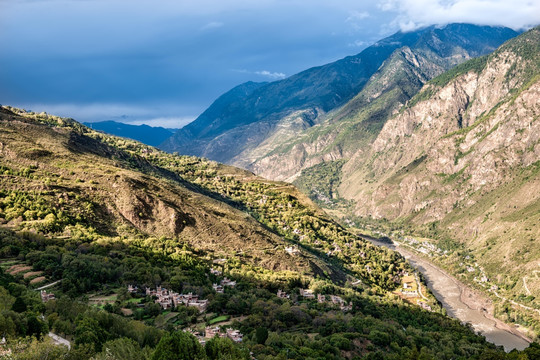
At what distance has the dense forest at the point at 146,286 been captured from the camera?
4069cm

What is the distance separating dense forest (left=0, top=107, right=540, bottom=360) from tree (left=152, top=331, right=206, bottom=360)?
11 cm

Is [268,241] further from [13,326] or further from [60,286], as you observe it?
[13,326]

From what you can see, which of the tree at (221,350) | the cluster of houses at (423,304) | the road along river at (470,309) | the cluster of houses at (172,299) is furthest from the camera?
the cluster of houses at (423,304)

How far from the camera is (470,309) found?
148m

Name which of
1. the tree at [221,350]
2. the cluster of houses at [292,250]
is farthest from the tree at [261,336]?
the cluster of houses at [292,250]

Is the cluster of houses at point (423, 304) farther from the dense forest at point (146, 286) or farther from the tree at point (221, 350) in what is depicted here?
the tree at point (221, 350)

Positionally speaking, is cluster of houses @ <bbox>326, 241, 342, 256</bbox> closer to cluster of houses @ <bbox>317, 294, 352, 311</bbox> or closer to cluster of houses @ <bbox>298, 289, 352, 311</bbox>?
cluster of houses @ <bbox>317, 294, 352, 311</bbox>

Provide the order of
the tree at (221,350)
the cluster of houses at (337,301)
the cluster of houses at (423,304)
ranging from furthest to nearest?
the cluster of houses at (423,304) → the cluster of houses at (337,301) → the tree at (221,350)

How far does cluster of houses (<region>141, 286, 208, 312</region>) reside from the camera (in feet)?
192

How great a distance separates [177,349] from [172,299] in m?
23.7

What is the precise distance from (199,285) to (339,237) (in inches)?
3450

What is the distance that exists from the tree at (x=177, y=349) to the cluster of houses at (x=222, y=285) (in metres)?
29.9

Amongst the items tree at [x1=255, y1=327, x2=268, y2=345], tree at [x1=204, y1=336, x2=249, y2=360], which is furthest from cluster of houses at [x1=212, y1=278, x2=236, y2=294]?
tree at [x1=204, y1=336, x2=249, y2=360]

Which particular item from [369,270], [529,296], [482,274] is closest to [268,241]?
[369,270]
